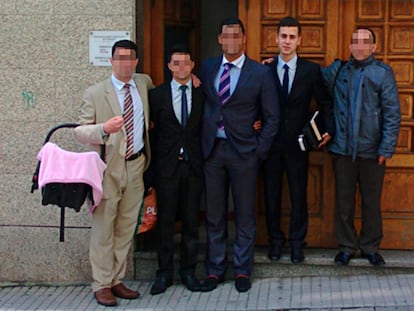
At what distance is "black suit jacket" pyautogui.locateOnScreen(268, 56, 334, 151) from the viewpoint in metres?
5.96

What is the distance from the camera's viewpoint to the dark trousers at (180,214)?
5.86 metres

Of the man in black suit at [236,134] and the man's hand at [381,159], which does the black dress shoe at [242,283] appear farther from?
the man's hand at [381,159]

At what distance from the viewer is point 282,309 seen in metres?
5.64

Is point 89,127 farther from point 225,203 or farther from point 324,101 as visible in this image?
point 324,101

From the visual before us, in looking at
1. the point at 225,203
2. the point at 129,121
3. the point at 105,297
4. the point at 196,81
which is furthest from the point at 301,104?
the point at 105,297

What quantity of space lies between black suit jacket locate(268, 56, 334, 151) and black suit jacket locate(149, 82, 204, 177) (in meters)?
0.70

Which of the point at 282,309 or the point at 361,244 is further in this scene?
the point at 361,244

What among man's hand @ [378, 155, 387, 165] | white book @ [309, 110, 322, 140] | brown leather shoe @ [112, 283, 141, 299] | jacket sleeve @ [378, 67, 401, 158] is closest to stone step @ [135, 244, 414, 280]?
brown leather shoe @ [112, 283, 141, 299]

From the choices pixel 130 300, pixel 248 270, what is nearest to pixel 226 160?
pixel 248 270

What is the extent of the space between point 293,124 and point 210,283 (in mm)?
1499

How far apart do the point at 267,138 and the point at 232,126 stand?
30 centimetres

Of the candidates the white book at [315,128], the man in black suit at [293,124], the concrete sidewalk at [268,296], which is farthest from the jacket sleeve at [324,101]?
the concrete sidewalk at [268,296]

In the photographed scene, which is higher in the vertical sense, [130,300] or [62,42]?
[62,42]

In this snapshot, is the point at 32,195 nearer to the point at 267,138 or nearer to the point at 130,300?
the point at 130,300
